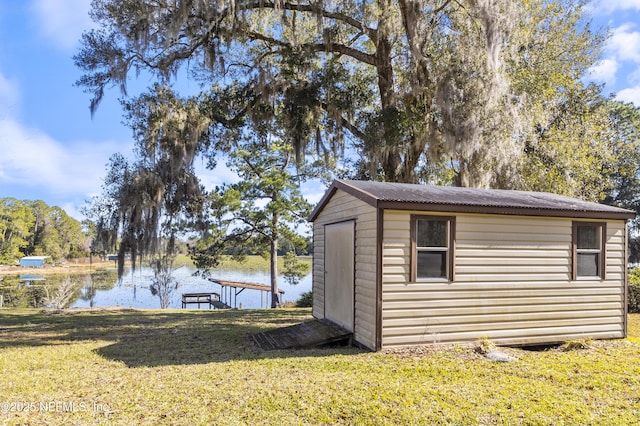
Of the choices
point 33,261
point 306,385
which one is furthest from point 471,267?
point 33,261

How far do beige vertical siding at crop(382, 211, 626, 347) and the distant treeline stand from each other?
138ft

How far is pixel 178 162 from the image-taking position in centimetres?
1065

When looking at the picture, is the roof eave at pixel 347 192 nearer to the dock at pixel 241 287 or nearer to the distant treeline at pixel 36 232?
the dock at pixel 241 287

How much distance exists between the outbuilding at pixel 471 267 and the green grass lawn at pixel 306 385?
0.47 m

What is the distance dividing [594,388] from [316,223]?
18.7 ft

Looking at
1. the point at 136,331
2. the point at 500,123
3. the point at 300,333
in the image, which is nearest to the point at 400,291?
the point at 300,333

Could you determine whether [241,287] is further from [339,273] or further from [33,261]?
[33,261]

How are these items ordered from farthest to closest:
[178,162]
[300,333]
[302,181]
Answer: [302,181]
[178,162]
[300,333]

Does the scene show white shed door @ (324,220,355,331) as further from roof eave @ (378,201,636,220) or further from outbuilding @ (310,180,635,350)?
roof eave @ (378,201,636,220)

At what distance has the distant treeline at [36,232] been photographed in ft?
146

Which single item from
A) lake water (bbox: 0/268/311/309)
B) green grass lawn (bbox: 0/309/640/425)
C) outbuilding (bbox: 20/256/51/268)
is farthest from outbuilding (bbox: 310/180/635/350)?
outbuilding (bbox: 20/256/51/268)

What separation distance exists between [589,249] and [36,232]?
56.7 m

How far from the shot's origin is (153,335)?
26.3 ft

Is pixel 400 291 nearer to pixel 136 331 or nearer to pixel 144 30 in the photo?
pixel 136 331
